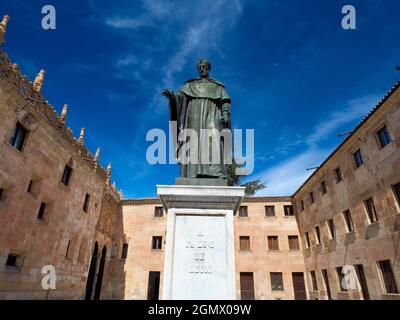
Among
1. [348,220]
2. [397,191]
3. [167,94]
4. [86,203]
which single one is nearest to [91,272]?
[86,203]

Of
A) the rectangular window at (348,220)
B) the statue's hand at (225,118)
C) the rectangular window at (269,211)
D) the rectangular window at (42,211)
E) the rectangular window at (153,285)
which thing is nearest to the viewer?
the statue's hand at (225,118)

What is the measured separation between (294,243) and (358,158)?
1181 cm

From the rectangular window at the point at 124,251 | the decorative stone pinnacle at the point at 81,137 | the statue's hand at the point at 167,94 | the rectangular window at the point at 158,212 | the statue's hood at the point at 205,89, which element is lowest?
the rectangular window at the point at 124,251

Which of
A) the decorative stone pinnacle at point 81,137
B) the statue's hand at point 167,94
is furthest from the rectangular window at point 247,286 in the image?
the statue's hand at point 167,94

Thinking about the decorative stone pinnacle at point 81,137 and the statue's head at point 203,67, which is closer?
the statue's head at point 203,67

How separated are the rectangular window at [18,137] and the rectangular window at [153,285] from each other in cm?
1690

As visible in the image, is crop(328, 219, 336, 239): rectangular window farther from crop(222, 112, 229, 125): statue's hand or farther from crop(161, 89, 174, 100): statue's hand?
crop(161, 89, 174, 100): statue's hand

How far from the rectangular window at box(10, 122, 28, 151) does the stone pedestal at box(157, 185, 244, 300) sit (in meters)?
12.8

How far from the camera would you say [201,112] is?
4.50 m

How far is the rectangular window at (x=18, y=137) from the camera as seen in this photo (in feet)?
41.2

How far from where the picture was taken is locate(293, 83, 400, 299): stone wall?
1320cm

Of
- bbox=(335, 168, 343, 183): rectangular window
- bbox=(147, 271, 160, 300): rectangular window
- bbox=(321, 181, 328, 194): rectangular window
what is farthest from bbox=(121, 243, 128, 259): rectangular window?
bbox=(335, 168, 343, 183): rectangular window

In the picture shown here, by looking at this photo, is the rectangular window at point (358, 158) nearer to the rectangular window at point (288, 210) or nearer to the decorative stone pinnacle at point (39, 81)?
the rectangular window at point (288, 210)
